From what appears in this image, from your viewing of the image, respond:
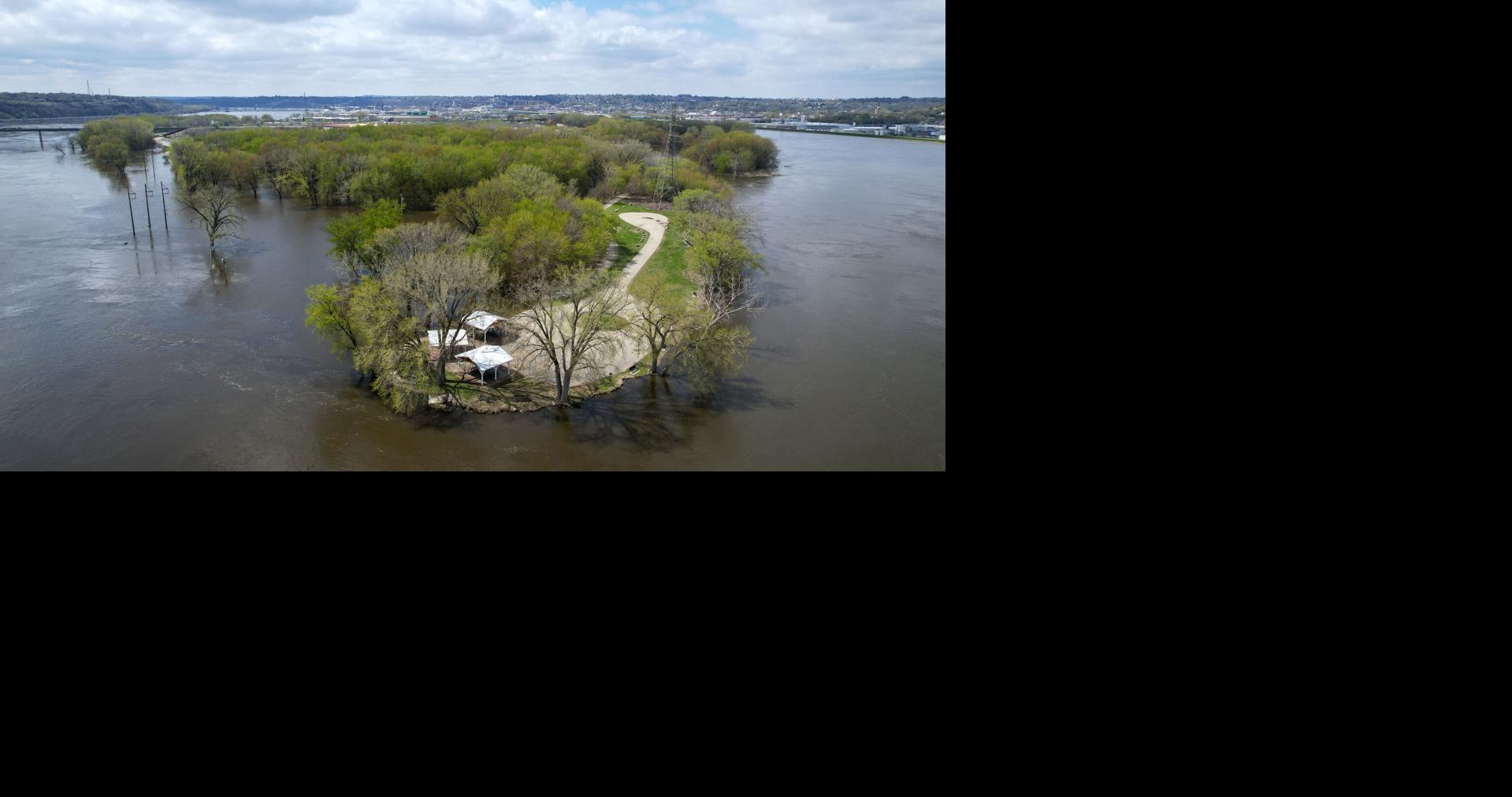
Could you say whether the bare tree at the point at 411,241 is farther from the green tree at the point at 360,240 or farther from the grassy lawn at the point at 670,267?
the grassy lawn at the point at 670,267

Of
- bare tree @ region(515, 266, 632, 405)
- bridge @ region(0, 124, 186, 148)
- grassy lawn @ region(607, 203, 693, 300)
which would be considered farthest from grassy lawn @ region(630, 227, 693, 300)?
bridge @ region(0, 124, 186, 148)

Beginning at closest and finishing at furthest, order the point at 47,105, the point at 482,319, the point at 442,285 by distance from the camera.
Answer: the point at 442,285 < the point at 482,319 < the point at 47,105

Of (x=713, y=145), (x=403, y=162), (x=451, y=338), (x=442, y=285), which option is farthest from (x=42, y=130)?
(x=442, y=285)

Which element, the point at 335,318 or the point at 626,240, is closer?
the point at 335,318

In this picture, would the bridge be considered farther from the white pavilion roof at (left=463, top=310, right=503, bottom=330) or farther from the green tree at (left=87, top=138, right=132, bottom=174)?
the white pavilion roof at (left=463, top=310, right=503, bottom=330)

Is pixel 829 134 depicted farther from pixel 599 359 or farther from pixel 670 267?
pixel 599 359

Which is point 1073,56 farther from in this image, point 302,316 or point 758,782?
point 302,316

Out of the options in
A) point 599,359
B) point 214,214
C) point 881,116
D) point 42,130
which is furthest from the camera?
point 881,116

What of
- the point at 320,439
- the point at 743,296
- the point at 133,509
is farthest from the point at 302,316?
the point at 133,509
